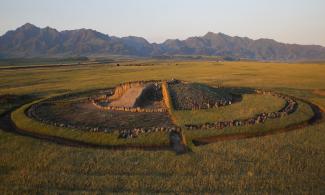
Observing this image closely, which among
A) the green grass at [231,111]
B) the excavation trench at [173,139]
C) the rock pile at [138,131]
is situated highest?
the green grass at [231,111]

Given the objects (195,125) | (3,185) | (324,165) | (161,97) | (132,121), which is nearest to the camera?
(3,185)

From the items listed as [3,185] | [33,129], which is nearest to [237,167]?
[3,185]

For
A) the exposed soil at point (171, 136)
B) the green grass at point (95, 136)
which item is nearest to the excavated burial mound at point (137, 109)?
the exposed soil at point (171, 136)

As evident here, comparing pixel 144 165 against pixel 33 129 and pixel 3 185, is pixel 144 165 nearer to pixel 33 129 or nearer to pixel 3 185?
pixel 3 185

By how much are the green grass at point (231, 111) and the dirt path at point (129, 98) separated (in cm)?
802

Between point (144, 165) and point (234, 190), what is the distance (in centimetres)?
688

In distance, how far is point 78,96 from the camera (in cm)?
5475

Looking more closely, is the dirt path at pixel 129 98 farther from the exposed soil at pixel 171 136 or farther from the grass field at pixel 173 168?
the grass field at pixel 173 168

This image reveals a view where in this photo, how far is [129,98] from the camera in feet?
148

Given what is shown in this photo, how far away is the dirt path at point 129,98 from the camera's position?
43641 millimetres

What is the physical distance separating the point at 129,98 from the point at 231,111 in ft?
48.8

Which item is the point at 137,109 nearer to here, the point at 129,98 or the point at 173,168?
the point at 129,98

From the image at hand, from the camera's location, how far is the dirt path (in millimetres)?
43641

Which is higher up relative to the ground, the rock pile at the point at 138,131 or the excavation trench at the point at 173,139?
the rock pile at the point at 138,131
